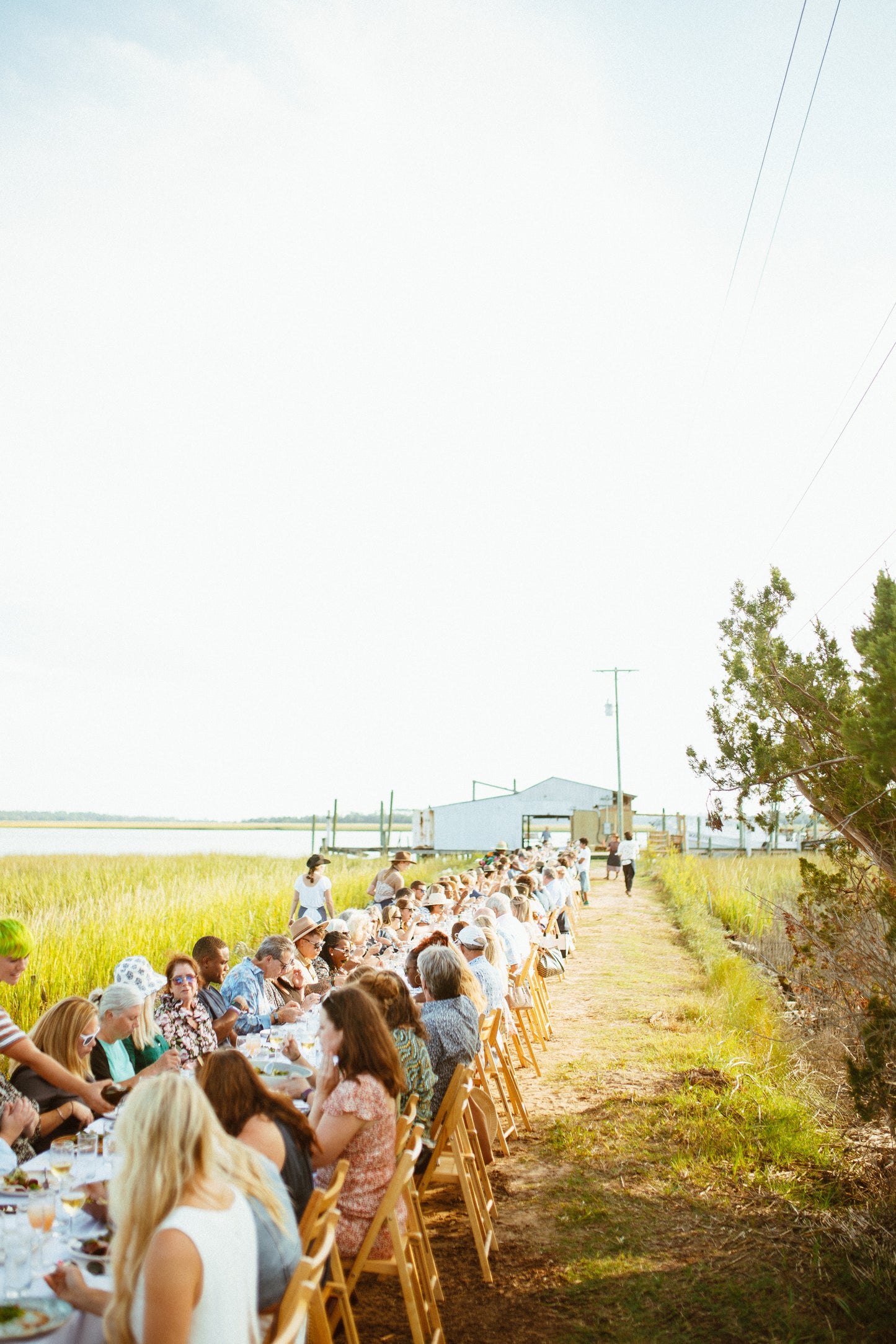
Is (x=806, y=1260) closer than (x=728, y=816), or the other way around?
(x=806, y=1260)

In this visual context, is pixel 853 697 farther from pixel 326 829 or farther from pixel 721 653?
pixel 326 829

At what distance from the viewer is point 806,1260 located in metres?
4.48

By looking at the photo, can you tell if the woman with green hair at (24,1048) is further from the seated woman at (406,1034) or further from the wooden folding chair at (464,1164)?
the wooden folding chair at (464,1164)

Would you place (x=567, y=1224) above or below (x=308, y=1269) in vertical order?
below

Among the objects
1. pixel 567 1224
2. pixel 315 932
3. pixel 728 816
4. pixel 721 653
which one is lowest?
pixel 567 1224

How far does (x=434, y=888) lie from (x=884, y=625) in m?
8.90

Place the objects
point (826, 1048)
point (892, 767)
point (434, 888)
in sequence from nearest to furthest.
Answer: point (892, 767)
point (826, 1048)
point (434, 888)

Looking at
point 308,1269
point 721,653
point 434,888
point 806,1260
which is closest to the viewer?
point 308,1269

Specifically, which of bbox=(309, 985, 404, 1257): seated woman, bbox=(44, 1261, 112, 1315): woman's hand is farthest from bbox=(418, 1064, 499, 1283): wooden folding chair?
bbox=(44, 1261, 112, 1315): woman's hand

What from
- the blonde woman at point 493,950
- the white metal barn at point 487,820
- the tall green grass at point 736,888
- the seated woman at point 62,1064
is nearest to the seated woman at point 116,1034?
the seated woman at point 62,1064

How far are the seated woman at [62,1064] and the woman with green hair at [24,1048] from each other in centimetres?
4

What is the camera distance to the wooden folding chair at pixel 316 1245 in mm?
2646

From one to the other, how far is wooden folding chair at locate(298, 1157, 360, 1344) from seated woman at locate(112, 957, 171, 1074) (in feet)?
5.88

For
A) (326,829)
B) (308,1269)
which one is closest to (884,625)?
(308,1269)
